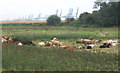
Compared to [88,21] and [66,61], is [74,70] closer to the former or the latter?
[66,61]

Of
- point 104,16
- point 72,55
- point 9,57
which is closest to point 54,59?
point 72,55

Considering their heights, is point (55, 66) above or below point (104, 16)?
below

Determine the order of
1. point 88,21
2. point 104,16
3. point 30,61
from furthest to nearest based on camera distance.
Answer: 1. point 88,21
2. point 104,16
3. point 30,61

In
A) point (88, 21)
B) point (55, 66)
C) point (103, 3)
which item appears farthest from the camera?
point (88, 21)

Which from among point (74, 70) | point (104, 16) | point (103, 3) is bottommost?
point (74, 70)

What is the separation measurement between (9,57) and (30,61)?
887mm

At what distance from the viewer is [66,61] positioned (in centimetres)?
684

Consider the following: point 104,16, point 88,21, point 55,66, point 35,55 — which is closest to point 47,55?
point 35,55

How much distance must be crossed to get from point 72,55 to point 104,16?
23.9m

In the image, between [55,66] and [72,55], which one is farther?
[72,55]

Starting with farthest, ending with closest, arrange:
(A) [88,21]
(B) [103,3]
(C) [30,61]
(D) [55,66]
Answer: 1. (A) [88,21]
2. (B) [103,3]
3. (C) [30,61]
4. (D) [55,66]

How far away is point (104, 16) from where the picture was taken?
3062cm

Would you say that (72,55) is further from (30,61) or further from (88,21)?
(88,21)

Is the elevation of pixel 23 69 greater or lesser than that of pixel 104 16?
lesser
